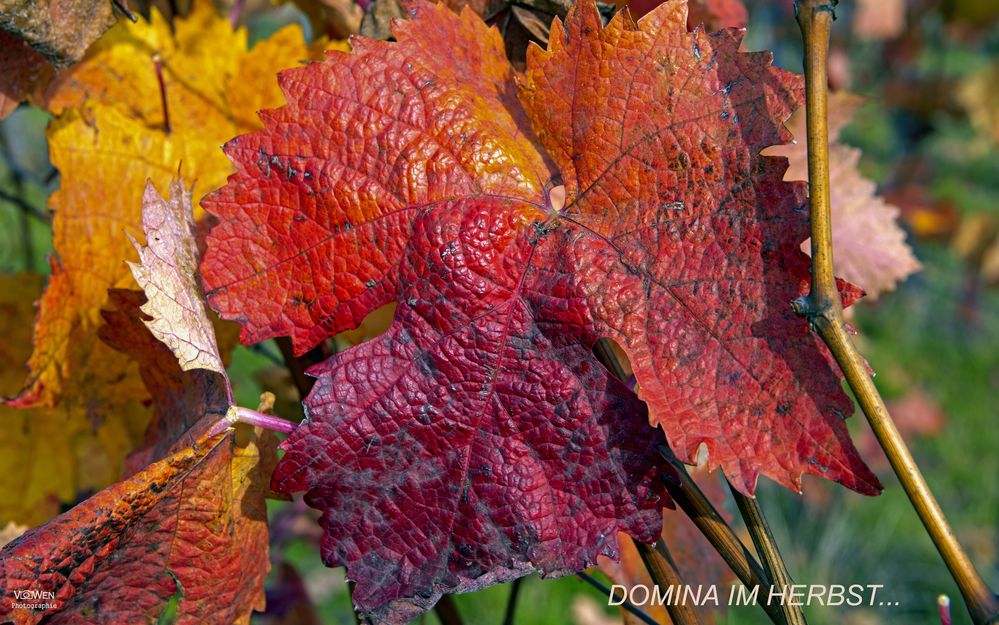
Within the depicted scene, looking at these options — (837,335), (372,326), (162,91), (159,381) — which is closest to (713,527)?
(837,335)

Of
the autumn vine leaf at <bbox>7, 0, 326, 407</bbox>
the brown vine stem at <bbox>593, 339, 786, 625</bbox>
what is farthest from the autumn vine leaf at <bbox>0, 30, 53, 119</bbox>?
the brown vine stem at <bbox>593, 339, 786, 625</bbox>

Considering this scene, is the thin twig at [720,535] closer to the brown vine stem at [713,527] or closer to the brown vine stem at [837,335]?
the brown vine stem at [713,527]

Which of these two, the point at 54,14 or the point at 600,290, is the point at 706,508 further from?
the point at 54,14

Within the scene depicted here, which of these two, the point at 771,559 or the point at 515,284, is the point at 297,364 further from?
the point at 771,559

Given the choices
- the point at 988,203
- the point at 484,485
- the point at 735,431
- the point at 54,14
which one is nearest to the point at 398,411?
the point at 484,485

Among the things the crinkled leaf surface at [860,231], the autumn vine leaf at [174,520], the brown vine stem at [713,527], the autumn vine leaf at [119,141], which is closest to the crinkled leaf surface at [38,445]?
the autumn vine leaf at [119,141]

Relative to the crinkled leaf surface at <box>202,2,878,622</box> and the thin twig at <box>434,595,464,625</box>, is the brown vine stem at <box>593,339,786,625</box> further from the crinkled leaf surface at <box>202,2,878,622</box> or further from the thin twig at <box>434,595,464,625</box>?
the thin twig at <box>434,595,464,625</box>
